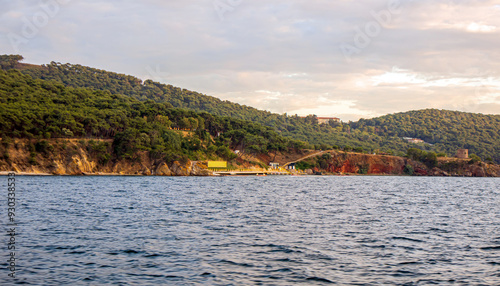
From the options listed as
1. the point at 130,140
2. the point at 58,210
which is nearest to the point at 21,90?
the point at 130,140

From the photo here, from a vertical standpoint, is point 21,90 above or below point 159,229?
above

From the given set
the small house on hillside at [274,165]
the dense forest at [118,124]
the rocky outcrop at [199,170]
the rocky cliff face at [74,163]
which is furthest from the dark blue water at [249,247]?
the small house on hillside at [274,165]

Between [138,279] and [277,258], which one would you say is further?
[277,258]

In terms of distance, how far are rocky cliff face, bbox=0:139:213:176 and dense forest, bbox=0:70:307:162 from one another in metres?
2.32

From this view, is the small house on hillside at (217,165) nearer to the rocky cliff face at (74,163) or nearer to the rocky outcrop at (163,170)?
the rocky cliff face at (74,163)

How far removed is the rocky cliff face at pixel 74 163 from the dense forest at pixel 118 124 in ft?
7.63

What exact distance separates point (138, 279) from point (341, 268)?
8872mm

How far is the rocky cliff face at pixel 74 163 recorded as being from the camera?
106812mm

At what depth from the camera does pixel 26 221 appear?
30.8m

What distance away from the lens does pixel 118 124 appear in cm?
13588

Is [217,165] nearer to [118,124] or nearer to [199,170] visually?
[199,170]

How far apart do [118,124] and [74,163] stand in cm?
2314

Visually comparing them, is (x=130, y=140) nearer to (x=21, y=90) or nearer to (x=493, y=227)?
(x=21, y=90)

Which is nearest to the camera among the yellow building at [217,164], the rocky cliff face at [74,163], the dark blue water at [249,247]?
the dark blue water at [249,247]
